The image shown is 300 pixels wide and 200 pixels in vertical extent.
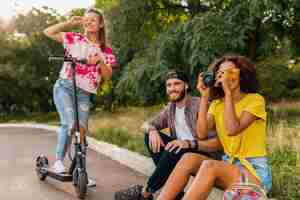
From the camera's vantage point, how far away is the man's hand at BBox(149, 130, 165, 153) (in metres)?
3.93

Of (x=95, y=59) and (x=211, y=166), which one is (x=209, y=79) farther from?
(x=95, y=59)

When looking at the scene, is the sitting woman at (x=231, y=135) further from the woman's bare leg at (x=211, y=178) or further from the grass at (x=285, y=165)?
the grass at (x=285, y=165)

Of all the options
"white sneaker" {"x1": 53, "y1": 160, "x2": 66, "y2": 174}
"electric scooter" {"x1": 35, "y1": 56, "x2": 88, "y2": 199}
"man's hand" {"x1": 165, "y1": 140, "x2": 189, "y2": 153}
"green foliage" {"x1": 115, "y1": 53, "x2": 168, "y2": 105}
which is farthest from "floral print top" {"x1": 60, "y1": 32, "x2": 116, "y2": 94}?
"green foliage" {"x1": 115, "y1": 53, "x2": 168, "y2": 105}

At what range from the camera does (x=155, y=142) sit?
3926mm

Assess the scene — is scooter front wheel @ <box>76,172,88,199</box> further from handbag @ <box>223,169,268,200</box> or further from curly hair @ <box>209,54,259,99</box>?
handbag @ <box>223,169,268,200</box>

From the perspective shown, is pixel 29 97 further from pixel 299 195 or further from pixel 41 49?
→ pixel 299 195

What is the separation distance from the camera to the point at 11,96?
2847cm

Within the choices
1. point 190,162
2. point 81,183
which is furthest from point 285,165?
point 81,183

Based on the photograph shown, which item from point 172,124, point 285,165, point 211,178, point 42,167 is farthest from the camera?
point 42,167

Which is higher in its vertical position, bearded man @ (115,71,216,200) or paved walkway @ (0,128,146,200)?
bearded man @ (115,71,216,200)

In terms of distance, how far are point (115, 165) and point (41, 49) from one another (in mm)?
22223

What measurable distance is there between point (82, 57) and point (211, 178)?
217 centimetres

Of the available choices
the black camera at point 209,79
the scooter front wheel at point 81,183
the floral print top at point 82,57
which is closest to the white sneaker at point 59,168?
the scooter front wheel at point 81,183

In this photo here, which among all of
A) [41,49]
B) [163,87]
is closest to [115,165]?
[163,87]
